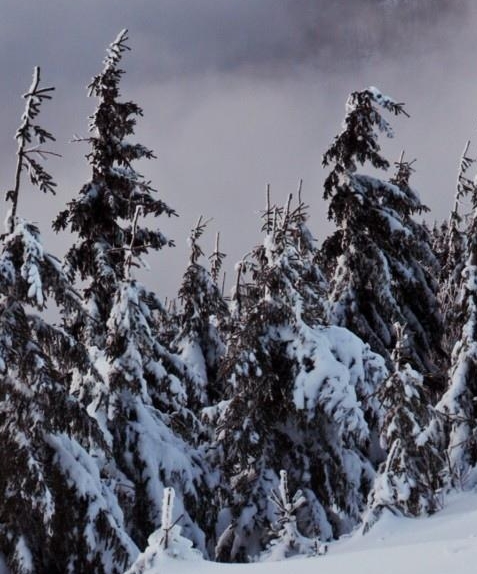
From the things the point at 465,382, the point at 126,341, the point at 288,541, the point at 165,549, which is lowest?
the point at 288,541

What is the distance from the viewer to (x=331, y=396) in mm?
11797

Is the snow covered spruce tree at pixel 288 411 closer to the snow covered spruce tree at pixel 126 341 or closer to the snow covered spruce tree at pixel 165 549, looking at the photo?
the snow covered spruce tree at pixel 126 341

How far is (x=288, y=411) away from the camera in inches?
497

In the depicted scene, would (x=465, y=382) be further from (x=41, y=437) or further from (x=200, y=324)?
(x=41, y=437)

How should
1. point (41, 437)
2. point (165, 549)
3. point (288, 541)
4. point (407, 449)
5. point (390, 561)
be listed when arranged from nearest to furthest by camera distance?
point (390, 561), point (165, 549), point (41, 437), point (288, 541), point (407, 449)

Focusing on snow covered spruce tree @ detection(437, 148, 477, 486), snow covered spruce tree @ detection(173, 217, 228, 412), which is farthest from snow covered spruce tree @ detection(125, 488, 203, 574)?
snow covered spruce tree @ detection(173, 217, 228, 412)

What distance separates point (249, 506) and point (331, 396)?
2937mm

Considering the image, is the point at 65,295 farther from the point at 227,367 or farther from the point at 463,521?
the point at 463,521

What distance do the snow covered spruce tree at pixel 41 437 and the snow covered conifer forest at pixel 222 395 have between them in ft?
0.09

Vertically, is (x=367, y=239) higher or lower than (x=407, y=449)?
higher

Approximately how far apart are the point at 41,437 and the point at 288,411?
18.0 feet

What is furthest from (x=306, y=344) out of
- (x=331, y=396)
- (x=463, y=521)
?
(x=463, y=521)

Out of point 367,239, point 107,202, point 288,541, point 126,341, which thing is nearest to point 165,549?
point 288,541

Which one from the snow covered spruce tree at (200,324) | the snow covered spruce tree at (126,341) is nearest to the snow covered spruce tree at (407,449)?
the snow covered spruce tree at (126,341)
